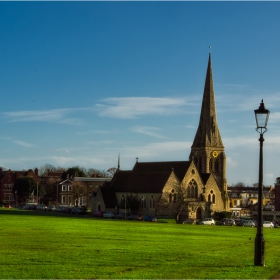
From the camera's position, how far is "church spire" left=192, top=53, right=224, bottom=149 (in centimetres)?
12388

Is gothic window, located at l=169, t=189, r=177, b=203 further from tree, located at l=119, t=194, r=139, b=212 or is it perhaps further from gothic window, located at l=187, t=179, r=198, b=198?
tree, located at l=119, t=194, r=139, b=212

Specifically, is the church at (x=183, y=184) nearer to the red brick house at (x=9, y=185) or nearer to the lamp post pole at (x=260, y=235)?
the red brick house at (x=9, y=185)

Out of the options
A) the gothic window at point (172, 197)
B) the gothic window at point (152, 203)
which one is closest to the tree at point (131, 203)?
the gothic window at point (152, 203)

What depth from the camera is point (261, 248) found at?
71.8 feet

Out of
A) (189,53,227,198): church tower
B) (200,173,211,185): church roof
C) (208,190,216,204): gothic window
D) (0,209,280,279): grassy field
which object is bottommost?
(0,209,280,279): grassy field

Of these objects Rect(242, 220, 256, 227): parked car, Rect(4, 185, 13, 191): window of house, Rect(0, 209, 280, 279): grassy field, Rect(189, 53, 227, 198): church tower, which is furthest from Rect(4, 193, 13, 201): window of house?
Rect(0, 209, 280, 279): grassy field

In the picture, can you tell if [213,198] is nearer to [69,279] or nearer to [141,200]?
[141,200]

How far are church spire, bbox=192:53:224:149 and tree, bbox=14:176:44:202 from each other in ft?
151

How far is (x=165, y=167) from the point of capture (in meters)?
115

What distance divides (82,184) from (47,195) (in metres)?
11.8

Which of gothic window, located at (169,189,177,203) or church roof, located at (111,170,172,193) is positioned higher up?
church roof, located at (111,170,172,193)

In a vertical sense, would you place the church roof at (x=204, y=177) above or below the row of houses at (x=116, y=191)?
above

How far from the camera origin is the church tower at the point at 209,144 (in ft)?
402

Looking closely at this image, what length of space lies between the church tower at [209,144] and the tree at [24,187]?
44858mm
